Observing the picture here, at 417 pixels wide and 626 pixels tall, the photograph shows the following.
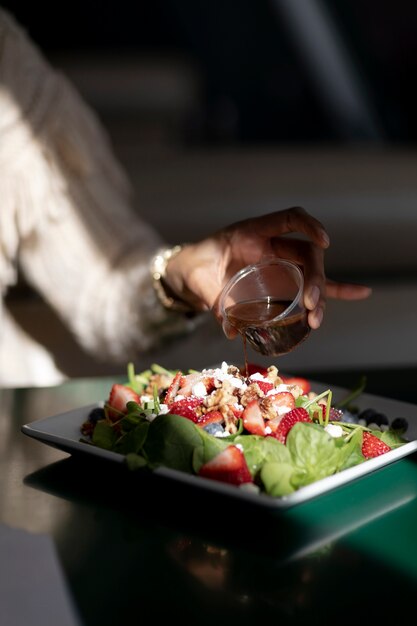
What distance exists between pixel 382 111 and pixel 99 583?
491 cm

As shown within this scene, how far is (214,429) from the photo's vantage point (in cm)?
90

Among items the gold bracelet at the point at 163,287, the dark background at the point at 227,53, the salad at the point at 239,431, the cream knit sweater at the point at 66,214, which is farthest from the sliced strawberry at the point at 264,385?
the dark background at the point at 227,53

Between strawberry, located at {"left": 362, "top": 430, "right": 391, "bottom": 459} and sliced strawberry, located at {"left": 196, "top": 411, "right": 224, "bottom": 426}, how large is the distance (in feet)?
0.47

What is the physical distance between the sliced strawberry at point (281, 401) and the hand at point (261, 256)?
3.2 inches

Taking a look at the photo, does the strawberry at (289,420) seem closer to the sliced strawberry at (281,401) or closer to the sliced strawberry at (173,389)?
the sliced strawberry at (281,401)

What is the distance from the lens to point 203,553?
0.76m

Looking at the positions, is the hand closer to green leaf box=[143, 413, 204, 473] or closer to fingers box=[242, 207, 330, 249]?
fingers box=[242, 207, 330, 249]

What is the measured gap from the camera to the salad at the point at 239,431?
830 millimetres

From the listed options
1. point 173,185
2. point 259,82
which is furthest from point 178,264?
point 259,82

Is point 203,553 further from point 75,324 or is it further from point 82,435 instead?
point 75,324

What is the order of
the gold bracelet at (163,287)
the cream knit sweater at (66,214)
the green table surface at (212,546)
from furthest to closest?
the cream knit sweater at (66,214), the gold bracelet at (163,287), the green table surface at (212,546)

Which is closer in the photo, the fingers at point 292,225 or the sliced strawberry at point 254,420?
the sliced strawberry at point 254,420

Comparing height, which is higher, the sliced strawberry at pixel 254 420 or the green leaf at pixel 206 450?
the sliced strawberry at pixel 254 420

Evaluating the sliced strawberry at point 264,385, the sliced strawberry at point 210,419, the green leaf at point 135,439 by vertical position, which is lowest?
the green leaf at point 135,439
